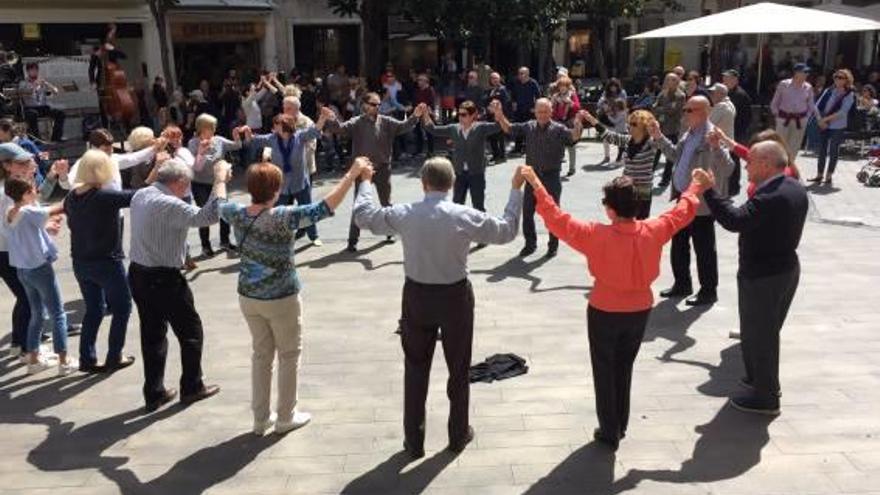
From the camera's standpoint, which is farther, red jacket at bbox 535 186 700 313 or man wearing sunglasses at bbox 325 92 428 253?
man wearing sunglasses at bbox 325 92 428 253

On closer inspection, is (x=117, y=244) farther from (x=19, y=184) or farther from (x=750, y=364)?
(x=750, y=364)

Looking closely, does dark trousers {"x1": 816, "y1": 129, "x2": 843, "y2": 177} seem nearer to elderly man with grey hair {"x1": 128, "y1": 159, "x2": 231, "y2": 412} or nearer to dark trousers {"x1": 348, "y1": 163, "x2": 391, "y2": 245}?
dark trousers {"x1": 348, "y1": 163, "x2": 391, "y2": 245}

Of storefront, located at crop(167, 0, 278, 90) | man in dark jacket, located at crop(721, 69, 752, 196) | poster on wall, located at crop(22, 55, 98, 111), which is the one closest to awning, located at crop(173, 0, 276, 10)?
storefront, located at crop(167, 0, 278, 90)

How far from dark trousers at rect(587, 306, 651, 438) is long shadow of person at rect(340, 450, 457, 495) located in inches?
36.5

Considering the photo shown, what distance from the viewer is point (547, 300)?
7.61 m

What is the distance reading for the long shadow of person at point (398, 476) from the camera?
14.6 feet

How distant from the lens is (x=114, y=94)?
56.5ft

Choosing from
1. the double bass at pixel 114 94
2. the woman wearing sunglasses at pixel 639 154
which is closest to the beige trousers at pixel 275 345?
the woman wearing sunglasses at pixel 639 154

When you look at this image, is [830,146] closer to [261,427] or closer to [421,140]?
[421,140]

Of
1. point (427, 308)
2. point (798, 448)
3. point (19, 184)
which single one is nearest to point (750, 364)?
point (798, 448)

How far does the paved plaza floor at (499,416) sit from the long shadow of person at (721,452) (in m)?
0.01

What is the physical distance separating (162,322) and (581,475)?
282 centimetres

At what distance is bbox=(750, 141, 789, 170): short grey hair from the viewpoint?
483 centimetres

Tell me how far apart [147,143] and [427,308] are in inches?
160
